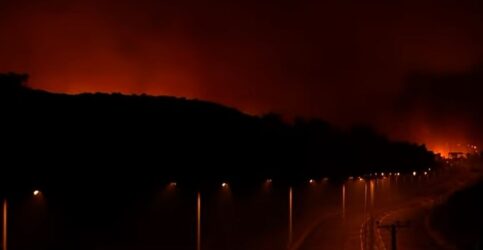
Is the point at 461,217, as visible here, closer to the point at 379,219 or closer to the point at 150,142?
the point at 379,219

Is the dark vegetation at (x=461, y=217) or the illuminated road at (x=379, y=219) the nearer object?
the illuminated road at (x=379, y=219)

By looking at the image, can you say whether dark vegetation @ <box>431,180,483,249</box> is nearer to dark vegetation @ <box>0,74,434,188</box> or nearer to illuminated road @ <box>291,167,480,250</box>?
illuminated road @ <box>291,167,480,250</box>

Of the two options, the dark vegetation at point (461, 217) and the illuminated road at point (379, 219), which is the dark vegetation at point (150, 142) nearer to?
the illuminated road at point (379, 219)

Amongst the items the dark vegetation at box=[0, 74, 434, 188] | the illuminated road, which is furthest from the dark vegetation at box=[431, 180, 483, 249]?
the dark vegetation at box=[0, 74, 434, 188]

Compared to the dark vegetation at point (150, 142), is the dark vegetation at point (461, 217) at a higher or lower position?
lower

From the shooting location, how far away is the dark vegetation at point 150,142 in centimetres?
4441

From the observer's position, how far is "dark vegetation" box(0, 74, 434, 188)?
44.4 metres

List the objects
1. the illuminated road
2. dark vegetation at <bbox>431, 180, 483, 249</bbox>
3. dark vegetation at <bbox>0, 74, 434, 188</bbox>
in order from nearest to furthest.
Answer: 1. dark vegetation at <bbox>0, 74, 434, 188</bbox>
2. the illuminated road
3. dark vegetation at <bbox>431, 180, 483, 249</bbox>

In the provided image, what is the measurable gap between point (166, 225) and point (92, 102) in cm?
3056

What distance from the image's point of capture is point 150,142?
60.2 metres

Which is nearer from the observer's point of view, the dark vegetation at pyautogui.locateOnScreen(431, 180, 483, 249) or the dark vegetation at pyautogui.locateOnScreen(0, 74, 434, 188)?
the dark vegetation at pyautogui.locateOnScreen(0, 74, 434, 188)

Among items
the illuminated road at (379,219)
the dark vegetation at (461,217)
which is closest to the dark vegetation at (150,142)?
the illuminated road at (379,219)

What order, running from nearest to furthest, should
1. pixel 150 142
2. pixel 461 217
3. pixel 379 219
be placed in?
1. pixel 150 142
2. pixel 379 219
3. pixel 461 217

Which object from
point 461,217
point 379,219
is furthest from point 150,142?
point 461,217
